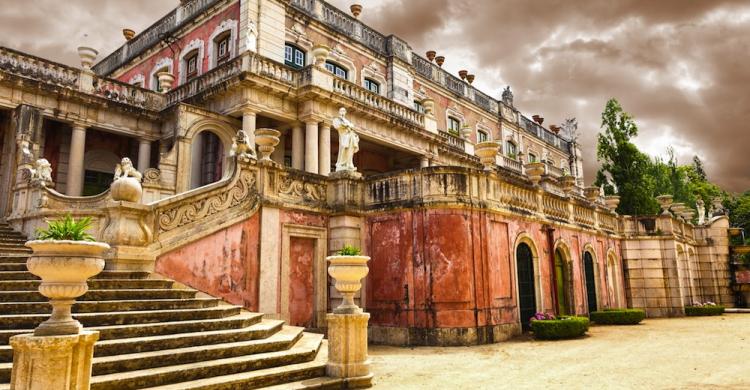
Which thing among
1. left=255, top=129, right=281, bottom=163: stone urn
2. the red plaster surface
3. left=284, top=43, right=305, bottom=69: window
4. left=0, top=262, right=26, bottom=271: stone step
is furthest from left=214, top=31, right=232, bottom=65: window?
left=0, top=262, right=26, bottom=271: stone step

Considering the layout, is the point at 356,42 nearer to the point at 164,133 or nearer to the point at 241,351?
the point at 164,133

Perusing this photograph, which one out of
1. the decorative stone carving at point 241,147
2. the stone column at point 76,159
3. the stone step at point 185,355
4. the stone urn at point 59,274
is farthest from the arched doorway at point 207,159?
the stone urn at point 59,274

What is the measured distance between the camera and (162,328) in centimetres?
713

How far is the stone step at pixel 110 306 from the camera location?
676cm

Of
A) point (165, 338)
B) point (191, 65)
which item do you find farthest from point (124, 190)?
point (191, 65)

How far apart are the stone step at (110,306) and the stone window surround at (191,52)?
1450cm

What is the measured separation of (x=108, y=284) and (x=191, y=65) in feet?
51.4

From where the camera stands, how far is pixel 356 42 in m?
22.8

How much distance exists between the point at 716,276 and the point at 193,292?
30153 millimetres

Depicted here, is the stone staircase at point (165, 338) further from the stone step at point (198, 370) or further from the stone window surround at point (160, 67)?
the stone window surround at point (160, 67)

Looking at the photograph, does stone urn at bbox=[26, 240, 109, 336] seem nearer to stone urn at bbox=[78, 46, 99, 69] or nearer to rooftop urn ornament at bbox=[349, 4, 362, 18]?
stone urn at bbox=[78, 46, 99, 69]

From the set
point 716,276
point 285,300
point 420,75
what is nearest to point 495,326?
point 285,300

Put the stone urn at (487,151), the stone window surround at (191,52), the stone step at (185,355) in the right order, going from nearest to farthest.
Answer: the stone step at (185,355), the stone urn at (487,151), the stone window surround at (191,52)

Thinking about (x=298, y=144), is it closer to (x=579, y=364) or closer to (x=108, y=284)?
(x=108, y=284)
